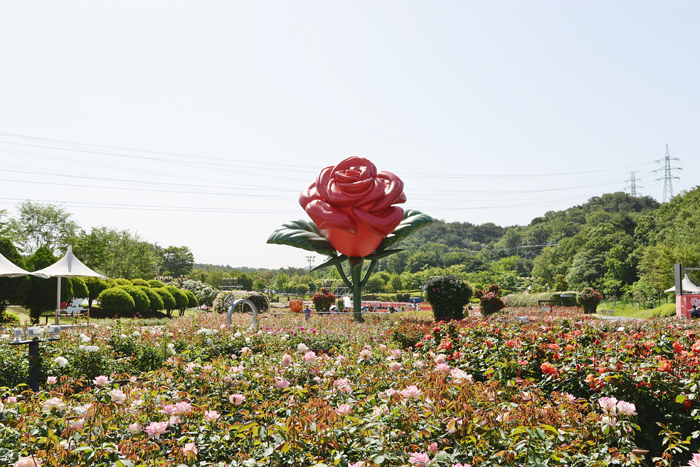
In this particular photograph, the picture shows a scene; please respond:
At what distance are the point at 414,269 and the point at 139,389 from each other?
73703mm

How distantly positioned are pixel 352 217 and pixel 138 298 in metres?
11.8

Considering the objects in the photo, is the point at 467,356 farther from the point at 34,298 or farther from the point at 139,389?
the point at 34,298

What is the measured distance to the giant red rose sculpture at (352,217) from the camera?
13.3 meters

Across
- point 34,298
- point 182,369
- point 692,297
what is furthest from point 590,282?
point 182,369

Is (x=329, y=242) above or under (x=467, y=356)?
above

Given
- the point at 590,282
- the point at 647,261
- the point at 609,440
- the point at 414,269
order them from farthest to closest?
the point at 414,269, the point at 590,282, the point at 647,261, the point at 609,440

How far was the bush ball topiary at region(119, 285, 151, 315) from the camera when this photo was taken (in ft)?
66.6

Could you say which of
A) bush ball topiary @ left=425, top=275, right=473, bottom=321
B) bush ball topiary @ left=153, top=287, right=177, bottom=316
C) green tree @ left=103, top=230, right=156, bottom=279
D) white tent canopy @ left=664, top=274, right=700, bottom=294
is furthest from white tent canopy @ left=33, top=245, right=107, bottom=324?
green tree @ left=103, top=230, right=156, bottom=279

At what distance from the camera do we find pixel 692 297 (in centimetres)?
1570

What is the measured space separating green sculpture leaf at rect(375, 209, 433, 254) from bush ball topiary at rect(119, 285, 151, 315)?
37.4 ft

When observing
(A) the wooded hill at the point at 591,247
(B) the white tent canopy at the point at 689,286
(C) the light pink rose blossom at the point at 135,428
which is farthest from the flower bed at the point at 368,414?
(A) the wooded hill at the point at 591,247

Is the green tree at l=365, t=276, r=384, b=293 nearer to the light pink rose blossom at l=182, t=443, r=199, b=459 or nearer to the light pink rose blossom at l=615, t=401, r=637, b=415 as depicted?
the light pink rose blossom at l=615, t=401, r=637, b=415

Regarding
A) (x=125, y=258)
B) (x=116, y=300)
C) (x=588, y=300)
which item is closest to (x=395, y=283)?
(x=125, y=258)

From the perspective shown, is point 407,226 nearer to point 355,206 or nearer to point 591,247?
point 355,206
